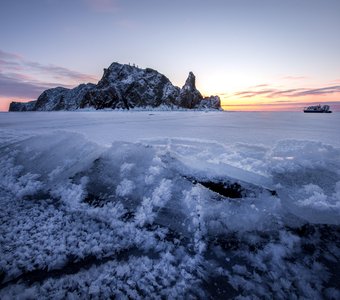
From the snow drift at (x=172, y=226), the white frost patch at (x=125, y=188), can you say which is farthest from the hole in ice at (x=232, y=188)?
the white frost patch at (x=125, y=188)

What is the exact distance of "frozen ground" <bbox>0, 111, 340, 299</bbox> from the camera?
3141 millimetres

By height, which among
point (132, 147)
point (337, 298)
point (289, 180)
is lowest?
point (337, 298)

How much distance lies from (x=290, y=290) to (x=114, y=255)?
2.63 metres

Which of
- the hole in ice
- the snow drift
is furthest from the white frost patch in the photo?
the hole in ice

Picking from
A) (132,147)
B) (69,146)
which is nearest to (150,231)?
(132,147)

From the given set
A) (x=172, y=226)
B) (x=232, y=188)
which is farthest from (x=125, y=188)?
(x=232, y=188)

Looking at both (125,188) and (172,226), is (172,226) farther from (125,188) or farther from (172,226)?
(125,188)

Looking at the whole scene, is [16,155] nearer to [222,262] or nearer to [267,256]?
[222,262]

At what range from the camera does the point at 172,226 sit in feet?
14.5

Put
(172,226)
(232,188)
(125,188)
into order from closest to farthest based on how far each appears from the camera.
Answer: (172,226) → (232,188) → (125,188)

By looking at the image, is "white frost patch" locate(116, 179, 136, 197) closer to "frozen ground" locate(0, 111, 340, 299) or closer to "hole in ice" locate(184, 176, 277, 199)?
"frozen ground" locate(0, 111, 340, 299)

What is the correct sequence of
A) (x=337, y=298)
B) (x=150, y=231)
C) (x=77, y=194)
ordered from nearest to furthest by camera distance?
1. (x=337, y=298)
2. (x=150, y=231)
3. (x=77, y=194)

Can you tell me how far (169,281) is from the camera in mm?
3162

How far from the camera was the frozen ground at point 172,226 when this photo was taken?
10.3 feet
